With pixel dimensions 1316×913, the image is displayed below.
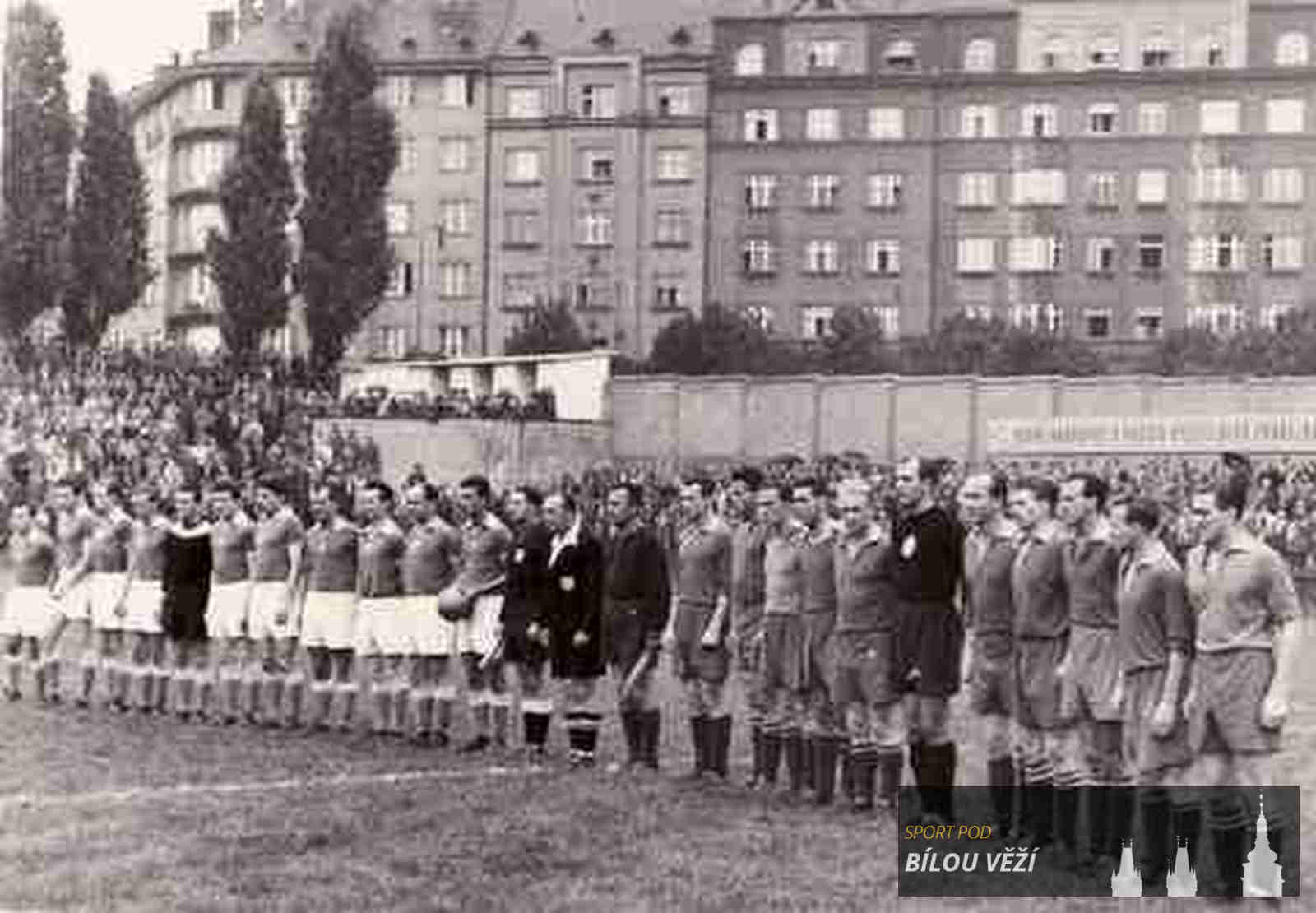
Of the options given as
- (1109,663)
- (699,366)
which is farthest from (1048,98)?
(1109,663)

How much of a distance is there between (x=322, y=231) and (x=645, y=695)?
47.0 m

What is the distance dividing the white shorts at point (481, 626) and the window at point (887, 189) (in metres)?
66.7

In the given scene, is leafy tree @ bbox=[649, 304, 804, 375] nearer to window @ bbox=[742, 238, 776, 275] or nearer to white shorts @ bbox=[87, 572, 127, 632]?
window @ bbox=[742, 238, 776, 275]

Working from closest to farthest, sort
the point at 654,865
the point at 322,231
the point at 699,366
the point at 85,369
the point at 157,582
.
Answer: the point at 654,865
the point at 157,582
the point at 85,369
the point at 322,231
the point at 699,366

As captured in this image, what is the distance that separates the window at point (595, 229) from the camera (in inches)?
3196

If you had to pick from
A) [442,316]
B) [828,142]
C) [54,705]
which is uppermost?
[828,142]

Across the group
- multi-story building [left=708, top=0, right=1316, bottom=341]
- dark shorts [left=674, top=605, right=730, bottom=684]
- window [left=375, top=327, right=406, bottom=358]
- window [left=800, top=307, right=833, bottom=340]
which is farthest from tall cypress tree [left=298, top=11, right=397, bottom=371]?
dark shorts [left=674, top=605, right=730, bottom=684]

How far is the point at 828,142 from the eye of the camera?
269 ft

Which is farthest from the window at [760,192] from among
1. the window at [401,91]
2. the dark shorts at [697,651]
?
the dark shorts at [697,651]

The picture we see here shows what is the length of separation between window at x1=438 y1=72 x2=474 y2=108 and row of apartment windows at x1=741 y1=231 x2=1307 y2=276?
12.0m

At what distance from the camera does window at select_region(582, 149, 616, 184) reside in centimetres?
8144

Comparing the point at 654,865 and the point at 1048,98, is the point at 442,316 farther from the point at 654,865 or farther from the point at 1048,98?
the point at 654,865

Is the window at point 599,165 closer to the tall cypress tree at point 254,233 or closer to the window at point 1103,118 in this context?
the window at point 1103,118

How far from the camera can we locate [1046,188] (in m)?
80.1
